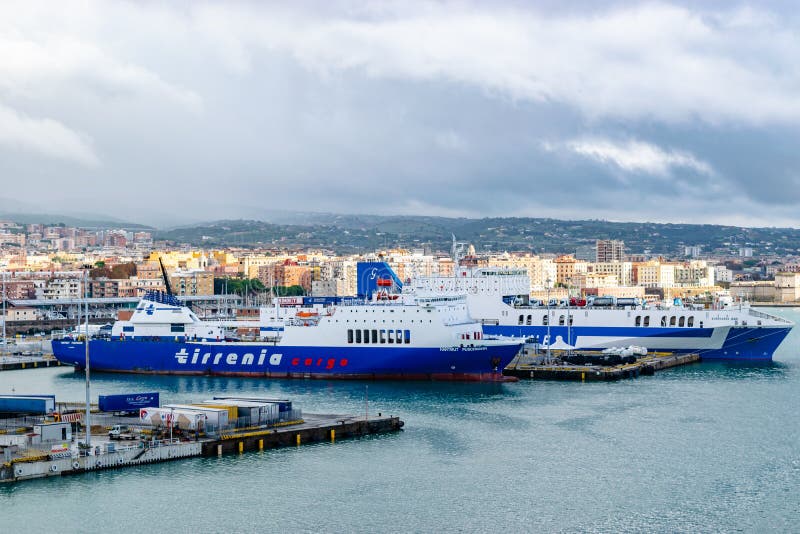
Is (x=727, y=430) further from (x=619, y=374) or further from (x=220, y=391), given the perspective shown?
(x=220, y=391)

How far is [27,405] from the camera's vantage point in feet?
87.4

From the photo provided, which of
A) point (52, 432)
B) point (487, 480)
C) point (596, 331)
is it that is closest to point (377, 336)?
point (596, 331)

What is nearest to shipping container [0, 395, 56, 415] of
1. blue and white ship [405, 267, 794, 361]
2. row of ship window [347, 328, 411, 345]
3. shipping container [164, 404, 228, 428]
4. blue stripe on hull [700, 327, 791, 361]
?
shipping container [164, 404, 228, 428]

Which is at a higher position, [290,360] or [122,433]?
[290,360]

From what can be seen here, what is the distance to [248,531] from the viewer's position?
19016 millimetres

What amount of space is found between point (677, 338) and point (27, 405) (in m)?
25.8

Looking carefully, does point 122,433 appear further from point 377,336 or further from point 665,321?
point 665,321

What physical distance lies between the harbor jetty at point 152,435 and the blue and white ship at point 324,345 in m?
8.78

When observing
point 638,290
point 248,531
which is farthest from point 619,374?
point 638,290

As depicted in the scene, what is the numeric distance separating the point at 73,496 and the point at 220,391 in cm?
1438

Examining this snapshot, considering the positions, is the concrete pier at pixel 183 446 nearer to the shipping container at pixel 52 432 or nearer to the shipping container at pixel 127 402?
the shipping container at pixel 52 432

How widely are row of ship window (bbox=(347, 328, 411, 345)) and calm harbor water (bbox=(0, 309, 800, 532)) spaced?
5142mm

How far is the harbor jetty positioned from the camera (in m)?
21.6

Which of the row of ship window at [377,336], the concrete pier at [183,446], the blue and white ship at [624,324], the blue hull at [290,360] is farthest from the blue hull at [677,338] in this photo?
the concrete pier at [183,446]
